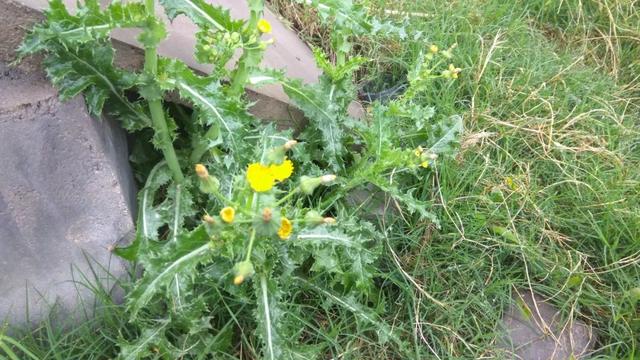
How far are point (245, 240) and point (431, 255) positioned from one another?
109 centimetres

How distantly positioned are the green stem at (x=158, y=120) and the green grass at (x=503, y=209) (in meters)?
0.54

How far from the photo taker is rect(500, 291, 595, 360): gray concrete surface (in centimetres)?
253

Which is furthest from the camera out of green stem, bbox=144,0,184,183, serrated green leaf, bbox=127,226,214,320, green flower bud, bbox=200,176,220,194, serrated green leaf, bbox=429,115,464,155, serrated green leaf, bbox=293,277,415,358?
serrated green leaf, bbox=429,115,464,155

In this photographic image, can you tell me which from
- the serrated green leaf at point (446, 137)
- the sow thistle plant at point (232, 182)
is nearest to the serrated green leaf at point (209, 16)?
the sow thistle plant at point (232, 182)

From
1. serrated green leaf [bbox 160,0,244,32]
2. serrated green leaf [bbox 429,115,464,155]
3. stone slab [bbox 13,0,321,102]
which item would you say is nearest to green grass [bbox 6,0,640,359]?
serrated green leaf [bbox 429,115,464,155]

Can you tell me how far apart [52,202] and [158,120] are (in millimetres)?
454

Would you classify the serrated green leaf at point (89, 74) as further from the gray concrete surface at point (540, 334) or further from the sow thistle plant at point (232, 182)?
the gray concrete surface at point (540, 334)

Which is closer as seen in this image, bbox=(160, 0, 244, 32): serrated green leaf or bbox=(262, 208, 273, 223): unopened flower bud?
bbox=(262, 208, 273, 223): unopened flower bud

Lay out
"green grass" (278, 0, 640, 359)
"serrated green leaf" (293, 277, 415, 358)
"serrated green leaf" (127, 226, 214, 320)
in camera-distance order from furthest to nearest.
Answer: "green grass" (278, 0, 640, 359), "serrated green leaf" (293, 277, 415, 358), "serrated green leaf" (127, 226, 214, 320)

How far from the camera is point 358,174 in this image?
8.09 feet

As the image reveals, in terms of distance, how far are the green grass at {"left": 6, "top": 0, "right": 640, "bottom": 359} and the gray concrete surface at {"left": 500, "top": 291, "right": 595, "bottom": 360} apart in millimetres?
51

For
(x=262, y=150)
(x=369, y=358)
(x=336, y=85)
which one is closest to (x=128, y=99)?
(x=262, y=150)

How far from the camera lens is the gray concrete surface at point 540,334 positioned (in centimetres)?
253

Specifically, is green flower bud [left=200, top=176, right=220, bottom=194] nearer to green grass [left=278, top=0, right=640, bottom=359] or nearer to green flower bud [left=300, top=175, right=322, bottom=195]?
green flower bud [left=300, top=175, right=322, bottom=195]
